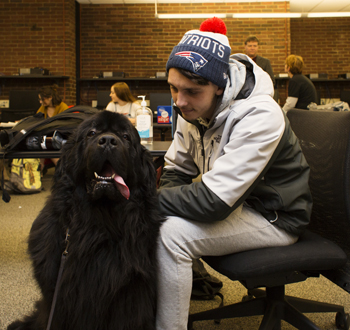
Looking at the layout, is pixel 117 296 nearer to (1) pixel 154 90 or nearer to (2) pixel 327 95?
(1) pixel 154 90

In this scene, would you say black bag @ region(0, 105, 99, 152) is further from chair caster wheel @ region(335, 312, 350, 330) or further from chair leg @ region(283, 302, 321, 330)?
chair caster wheel @ region(335, 312, 350, 330)

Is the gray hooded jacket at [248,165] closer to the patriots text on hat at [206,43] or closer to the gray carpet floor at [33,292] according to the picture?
the patriots text on hat at [206,43]

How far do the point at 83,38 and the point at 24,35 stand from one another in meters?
1.27

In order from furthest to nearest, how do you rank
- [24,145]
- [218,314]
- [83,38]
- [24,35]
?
[83,38], [24,35], [24,145], [218,314]

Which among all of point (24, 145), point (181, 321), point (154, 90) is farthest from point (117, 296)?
point (154, 90)

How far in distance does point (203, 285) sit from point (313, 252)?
2.80 ft

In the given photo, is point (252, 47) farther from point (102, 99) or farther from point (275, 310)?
point (275, 310)

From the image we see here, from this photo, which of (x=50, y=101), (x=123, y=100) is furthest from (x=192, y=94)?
(x=50, y=101)

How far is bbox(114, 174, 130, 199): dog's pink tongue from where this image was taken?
111cm

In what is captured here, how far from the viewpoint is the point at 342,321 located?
150 cm

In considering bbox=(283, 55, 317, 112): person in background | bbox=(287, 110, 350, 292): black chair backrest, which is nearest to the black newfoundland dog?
bbox=(287, 110, 350, 292): black chair backrest

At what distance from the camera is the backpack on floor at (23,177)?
4.02 metres

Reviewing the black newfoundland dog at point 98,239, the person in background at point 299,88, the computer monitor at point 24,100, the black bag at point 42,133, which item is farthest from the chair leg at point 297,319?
the computer monitor at point 24,100

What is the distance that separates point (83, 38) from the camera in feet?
25.7
